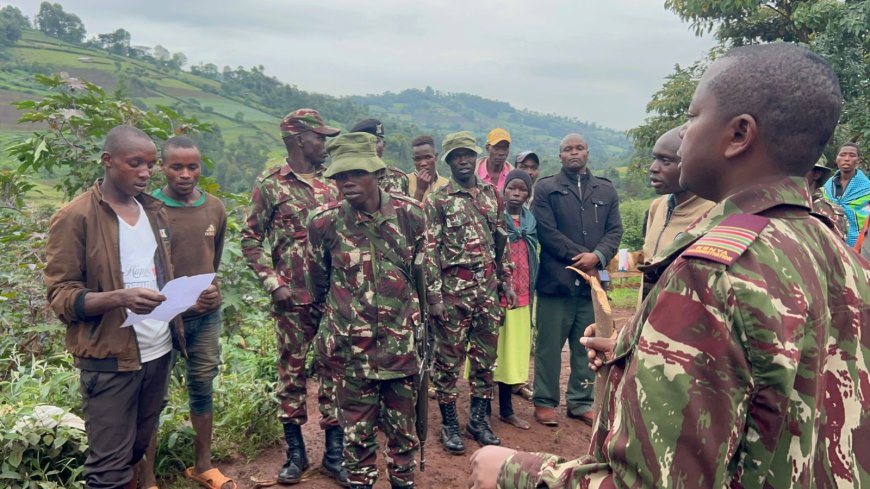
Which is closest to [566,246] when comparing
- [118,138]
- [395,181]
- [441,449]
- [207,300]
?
[395,181]

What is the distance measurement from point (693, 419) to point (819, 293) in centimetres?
32

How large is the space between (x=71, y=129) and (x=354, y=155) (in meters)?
2.45

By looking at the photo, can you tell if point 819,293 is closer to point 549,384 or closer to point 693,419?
point 693,419

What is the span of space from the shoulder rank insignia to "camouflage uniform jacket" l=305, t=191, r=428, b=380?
235cm

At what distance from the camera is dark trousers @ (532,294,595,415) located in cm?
501

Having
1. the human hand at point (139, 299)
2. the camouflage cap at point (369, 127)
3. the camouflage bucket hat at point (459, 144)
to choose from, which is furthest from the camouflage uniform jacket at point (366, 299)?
the camouflage cap at point (369, 127)

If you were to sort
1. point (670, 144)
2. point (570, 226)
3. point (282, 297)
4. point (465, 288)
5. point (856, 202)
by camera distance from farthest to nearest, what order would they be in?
point (856, 202), point (570, 226), point (465, 288), point (282, 297), point (670, 144)

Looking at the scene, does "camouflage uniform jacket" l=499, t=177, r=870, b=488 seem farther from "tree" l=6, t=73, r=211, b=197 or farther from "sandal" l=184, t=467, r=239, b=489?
"tree" l=6, t=73, r=211, b=197

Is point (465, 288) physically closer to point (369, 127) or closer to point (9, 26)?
point (369, 127)

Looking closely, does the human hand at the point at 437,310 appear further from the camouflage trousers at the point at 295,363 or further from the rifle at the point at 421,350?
the camouflage trousers at the point at 295,363

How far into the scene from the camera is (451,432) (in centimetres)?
454

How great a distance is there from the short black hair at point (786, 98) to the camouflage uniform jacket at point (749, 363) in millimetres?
68

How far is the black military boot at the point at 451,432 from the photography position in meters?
4.45

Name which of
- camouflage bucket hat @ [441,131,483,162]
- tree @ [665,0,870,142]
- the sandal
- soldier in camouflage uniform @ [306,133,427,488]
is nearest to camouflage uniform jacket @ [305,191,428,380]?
soldier in camouflage uniform @ [306,133,427,488]
